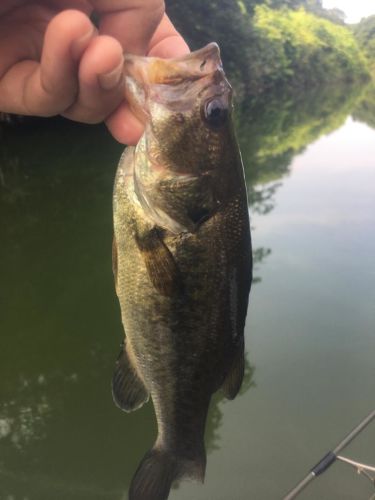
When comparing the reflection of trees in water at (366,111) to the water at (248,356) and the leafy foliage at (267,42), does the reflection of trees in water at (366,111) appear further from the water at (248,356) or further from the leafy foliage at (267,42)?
the water at (248,356)

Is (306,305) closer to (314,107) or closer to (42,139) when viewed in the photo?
(42,139)

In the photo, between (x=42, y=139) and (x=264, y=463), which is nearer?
(x=264, y=463)

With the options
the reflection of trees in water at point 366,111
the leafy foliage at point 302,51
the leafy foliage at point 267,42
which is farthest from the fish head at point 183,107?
the leafy foliage at point 302,51

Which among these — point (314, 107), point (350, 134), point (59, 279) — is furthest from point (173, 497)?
point (314, 107)

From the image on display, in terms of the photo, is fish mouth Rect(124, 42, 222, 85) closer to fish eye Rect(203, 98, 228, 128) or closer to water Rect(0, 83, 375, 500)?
fish eye Rect(203, 98, 228, 128)

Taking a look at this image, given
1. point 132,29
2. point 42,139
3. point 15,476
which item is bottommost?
point 42,139

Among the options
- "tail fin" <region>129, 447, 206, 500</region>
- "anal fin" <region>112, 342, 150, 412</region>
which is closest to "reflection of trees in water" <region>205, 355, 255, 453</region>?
"tail fin" <region>129, 447, 206, 500</region>
